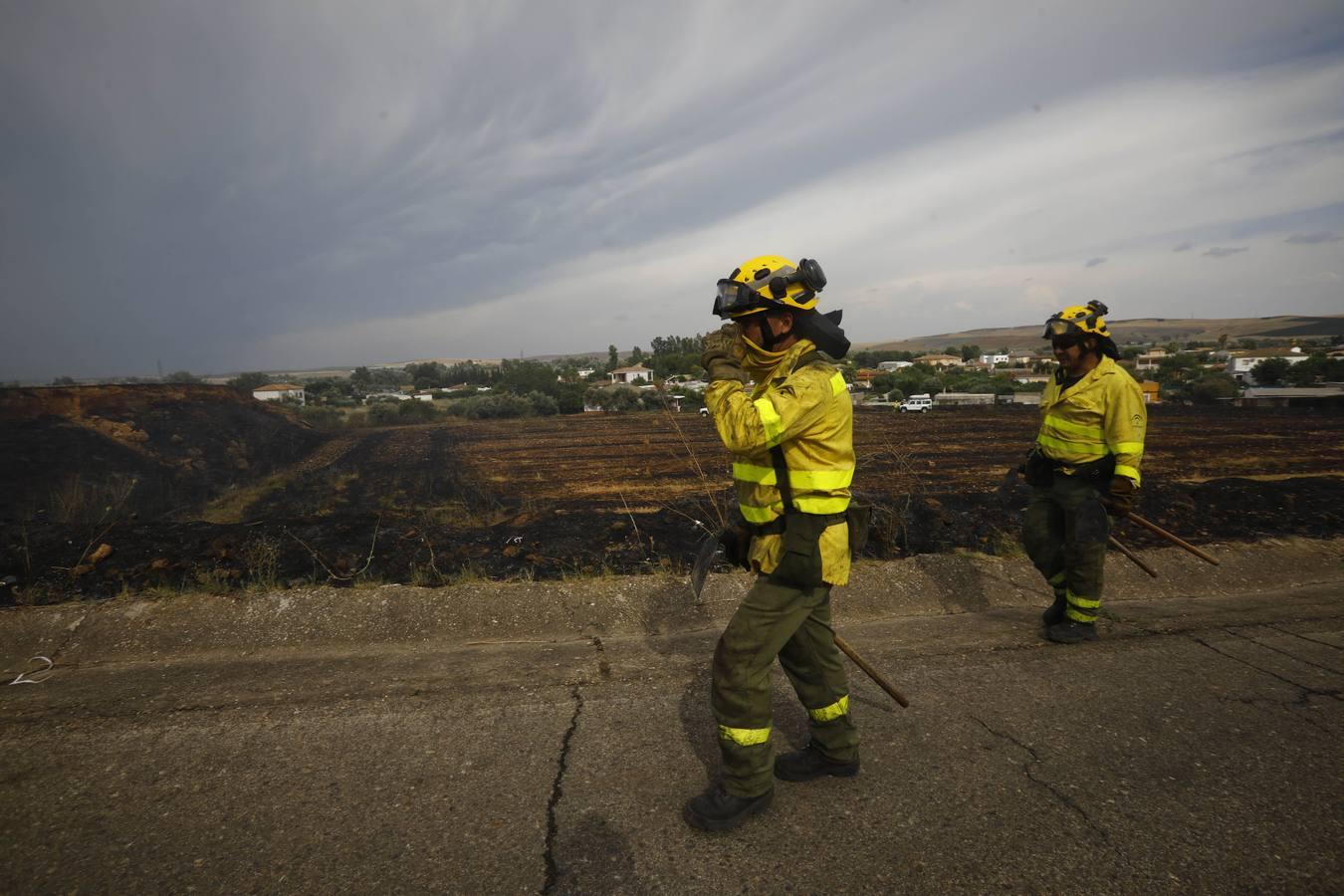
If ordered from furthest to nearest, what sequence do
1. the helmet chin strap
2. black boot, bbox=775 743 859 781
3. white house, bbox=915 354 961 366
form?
white house, bbox=915 354 961 366
black boot, bbox=775 743 859 781
the helmet chin strap

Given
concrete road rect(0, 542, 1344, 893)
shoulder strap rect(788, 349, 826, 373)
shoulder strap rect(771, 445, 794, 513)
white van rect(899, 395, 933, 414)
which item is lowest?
white van rect(899, 395, 933, 414)

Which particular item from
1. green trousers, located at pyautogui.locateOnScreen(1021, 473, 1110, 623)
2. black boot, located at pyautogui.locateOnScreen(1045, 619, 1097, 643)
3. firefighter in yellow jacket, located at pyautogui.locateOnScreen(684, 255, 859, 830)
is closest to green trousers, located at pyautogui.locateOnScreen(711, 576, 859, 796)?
firefighter in yellow jacket, located at pyautogui.locateOnScreen(684, 255, 859, 830)

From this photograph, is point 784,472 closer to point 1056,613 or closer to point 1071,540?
point 1071,540

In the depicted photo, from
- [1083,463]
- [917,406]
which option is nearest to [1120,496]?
[1083,463]

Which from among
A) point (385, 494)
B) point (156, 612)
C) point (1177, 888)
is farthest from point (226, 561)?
point (385, 494)

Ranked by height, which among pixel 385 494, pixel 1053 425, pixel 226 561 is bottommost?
pixel 385 494

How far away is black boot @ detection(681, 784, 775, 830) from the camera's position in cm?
230

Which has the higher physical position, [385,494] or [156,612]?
[156,612]

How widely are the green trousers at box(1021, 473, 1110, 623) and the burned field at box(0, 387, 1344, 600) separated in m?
1.57

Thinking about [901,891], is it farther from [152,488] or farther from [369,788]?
[152,488]

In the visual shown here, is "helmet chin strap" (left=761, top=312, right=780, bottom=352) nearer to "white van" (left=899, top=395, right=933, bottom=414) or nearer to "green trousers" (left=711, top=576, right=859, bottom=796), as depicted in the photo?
A: "green trousers" (left=711, top=576, right=859, bottom=796)

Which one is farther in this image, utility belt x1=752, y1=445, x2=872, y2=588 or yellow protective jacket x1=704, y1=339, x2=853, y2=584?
utility belt x1=752, y1=445, x2=872, y2=588

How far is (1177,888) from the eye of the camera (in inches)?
78.9

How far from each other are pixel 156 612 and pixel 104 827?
83.1 inches
